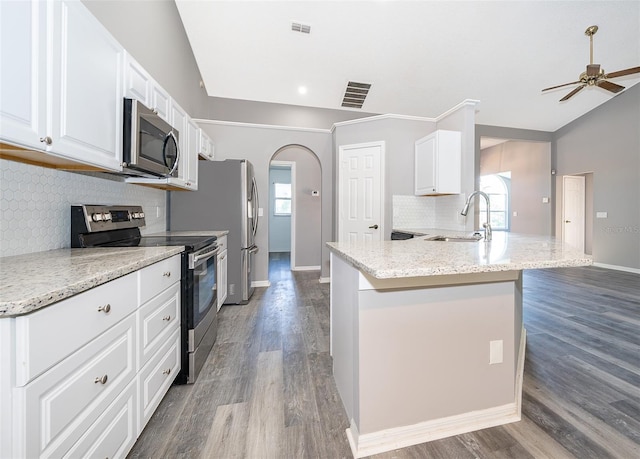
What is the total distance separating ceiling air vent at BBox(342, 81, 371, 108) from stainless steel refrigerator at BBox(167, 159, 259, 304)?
8.34ft

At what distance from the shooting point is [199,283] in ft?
6.38

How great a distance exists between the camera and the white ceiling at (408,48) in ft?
11.0

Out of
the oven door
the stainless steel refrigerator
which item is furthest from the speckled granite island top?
the stainless steel refrigerator

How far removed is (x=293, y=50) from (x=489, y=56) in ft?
9.72

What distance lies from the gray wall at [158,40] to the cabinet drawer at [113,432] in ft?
7.27

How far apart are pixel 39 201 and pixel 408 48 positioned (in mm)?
4470

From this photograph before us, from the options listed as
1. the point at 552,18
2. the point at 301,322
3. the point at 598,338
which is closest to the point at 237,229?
the point at 301,322

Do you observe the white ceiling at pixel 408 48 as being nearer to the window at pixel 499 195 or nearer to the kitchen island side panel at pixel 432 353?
the kitchen island side panel at pixel 432 353

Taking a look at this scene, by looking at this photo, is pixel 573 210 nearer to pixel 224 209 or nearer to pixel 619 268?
pixel 619 268

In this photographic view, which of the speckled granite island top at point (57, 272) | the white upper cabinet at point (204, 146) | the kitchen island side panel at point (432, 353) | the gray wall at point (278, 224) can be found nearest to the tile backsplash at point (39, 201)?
the speckled granite island top at point (57, 272)

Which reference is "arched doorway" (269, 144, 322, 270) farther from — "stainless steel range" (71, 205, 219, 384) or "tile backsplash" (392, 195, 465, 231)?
"stainless steel range" (71, 205, 219, 384)

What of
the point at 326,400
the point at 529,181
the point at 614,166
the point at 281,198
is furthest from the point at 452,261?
the point at 529,181

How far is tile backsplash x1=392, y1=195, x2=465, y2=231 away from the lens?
13.0ft

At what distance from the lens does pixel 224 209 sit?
3314mm
